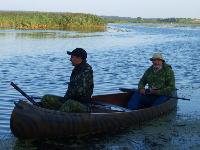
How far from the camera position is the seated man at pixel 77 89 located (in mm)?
10500

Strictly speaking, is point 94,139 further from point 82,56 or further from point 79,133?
point 82,56

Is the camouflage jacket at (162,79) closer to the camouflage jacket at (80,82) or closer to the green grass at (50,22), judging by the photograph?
the camouflage jacket at (80,82)

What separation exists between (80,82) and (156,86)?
11.4ft

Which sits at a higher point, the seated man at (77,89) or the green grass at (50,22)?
the seated man at (77,89)

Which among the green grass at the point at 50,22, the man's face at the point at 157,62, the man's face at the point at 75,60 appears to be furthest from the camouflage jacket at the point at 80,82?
the green grass at the point at 50,22

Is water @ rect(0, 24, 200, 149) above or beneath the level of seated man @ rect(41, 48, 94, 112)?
beneath

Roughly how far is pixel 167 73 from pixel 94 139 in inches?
150

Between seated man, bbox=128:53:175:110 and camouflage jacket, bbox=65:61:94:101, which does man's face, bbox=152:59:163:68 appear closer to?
seated man, bbox=128:53:175:110

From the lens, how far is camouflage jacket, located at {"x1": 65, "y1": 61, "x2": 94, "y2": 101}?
10719mm

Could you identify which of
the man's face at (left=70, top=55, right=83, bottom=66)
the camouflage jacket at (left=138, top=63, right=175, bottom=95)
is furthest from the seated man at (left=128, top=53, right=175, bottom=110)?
the man's face at (left=70, top=55, right=83, bottom=66)

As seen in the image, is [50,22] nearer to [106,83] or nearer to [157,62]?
[106,83]

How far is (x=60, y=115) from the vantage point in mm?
10023

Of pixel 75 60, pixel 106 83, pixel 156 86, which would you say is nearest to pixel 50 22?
pixel 106 83

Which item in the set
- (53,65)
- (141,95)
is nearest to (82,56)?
(141,95)
